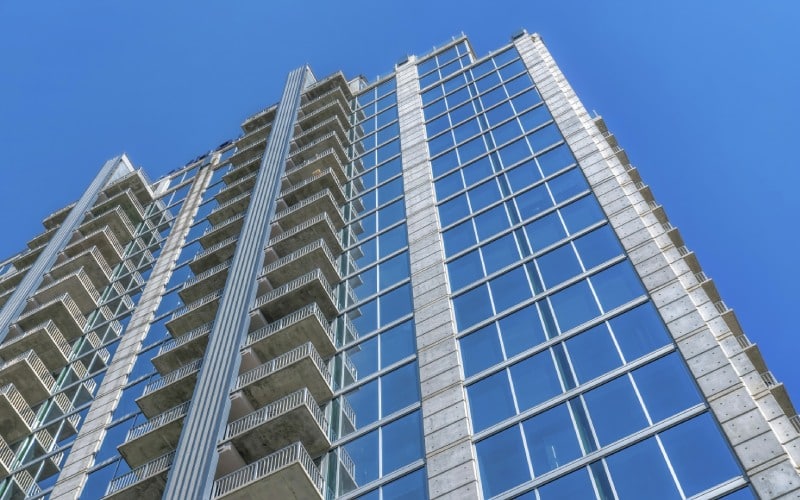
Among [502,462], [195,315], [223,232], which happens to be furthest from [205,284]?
[502,462]

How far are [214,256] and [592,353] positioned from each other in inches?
977

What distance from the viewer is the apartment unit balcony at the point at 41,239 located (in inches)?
2517

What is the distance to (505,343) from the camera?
30.3 m

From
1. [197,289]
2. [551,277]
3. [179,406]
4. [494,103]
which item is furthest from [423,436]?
[494,103]

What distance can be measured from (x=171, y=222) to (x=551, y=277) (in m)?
33.2

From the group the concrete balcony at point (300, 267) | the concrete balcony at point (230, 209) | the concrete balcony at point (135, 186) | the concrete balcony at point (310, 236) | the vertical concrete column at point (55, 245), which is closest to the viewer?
the concrete balcony at point (300, 267)

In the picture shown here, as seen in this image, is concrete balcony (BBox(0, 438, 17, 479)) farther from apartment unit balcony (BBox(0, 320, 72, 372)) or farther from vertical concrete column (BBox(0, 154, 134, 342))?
vertical concrete column (BBox(0, 154, 134, 342))

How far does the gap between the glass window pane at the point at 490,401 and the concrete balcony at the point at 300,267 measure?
12538mm

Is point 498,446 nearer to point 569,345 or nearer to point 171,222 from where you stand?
point 569,345

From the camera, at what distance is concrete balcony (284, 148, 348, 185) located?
164 ft

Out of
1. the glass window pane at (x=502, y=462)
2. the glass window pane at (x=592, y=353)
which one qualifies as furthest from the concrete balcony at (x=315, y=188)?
the glass window pane at (x=502, y=462)

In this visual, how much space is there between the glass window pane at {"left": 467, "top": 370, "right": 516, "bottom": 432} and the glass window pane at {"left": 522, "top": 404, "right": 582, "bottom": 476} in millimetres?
1059

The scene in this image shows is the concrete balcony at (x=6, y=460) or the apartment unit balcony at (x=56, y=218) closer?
the concrete balcony at (x=6, y=460)

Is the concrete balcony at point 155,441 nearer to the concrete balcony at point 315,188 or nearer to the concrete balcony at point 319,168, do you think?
the concrete balcony at point 315,188
